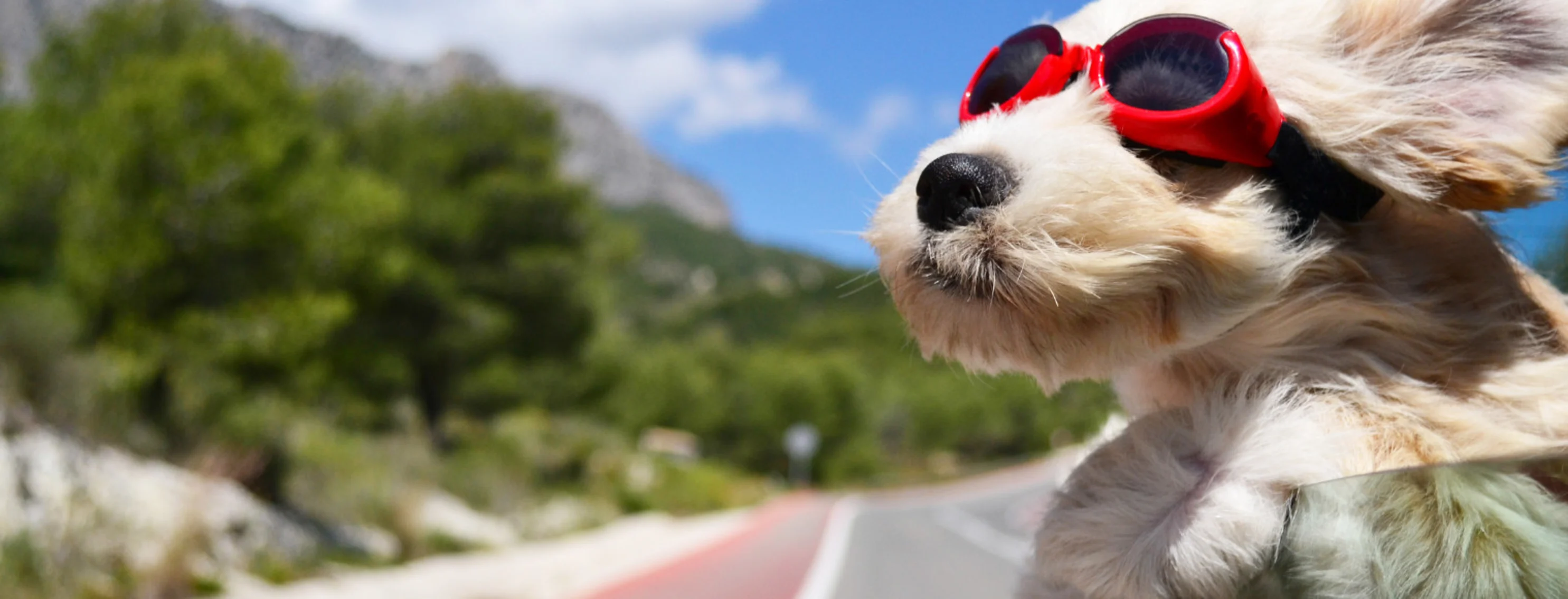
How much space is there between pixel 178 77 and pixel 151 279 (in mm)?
2617

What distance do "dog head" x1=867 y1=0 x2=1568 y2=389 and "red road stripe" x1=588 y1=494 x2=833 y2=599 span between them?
37.7 feet

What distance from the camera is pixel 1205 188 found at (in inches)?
39.9

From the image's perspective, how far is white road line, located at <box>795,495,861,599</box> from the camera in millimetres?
12750

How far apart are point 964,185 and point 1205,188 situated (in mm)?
224

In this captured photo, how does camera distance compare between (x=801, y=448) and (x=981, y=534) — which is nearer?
(x=981, y=534)

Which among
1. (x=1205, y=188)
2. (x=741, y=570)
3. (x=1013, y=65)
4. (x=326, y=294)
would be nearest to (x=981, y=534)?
(x=741, y=570)

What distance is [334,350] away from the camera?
18.9 metres

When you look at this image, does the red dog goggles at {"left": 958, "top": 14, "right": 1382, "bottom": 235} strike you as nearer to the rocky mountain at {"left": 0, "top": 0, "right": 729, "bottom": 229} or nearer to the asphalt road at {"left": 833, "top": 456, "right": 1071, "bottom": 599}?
the asphalt road at {"left": 833, "top": 456, "right": 1071, "bottom": 599}

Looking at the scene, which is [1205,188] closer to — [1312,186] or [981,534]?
[1312,186]

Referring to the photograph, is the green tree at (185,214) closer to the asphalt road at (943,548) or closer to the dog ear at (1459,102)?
the asphalt road at (943,548)

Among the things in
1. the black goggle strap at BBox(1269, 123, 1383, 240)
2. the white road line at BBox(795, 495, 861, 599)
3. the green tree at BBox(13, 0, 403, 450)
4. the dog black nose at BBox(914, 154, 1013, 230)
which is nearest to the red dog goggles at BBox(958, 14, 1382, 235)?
the black goggle strap at BBox(1269, 123, 1383, 240)

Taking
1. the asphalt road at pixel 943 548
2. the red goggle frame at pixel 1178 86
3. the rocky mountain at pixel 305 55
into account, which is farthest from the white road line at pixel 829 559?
the red goggle frame at pixel 1178 86

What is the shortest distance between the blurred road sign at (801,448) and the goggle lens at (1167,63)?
47287mm

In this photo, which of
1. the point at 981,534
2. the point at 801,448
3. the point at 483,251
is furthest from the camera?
the point at 801,448
